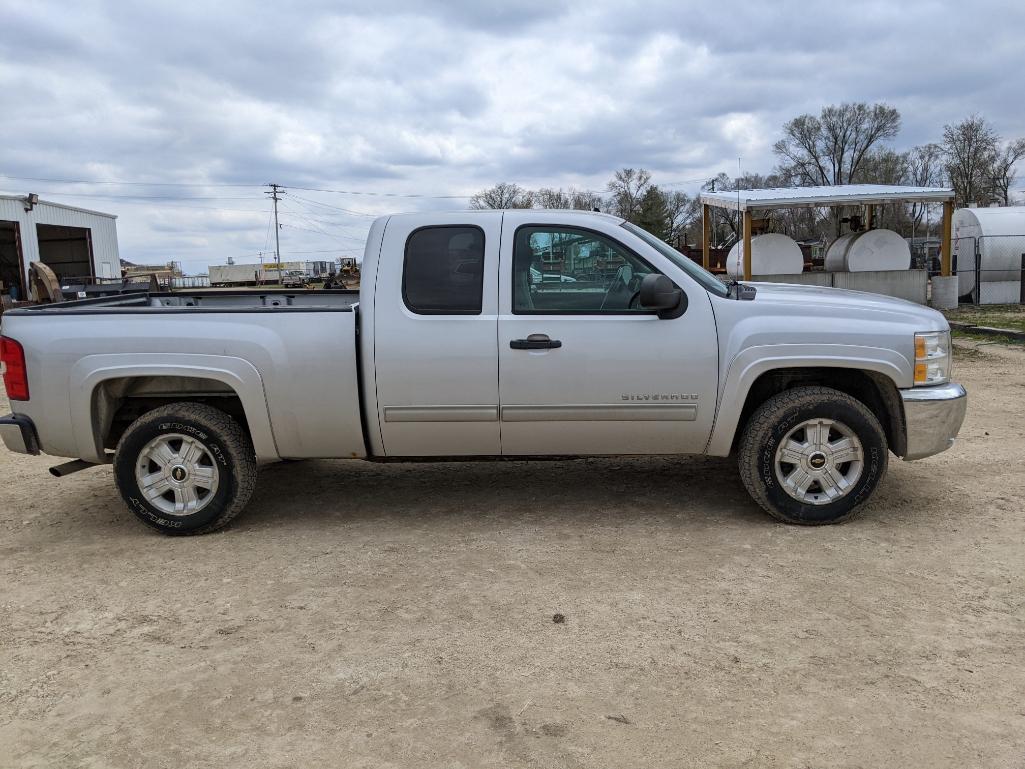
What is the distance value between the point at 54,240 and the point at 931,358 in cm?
4073

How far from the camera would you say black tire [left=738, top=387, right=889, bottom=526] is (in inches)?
189

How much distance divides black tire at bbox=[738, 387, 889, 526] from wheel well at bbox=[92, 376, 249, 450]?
3.06m

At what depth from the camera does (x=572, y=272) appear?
4922 millimetres

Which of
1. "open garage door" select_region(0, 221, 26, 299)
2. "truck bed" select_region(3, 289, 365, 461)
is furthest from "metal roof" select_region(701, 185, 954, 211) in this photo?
"open garage door" select_region(0, 221, 26, 299)

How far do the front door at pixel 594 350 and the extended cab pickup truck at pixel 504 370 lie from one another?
1 cm

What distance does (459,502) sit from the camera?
5648 mm

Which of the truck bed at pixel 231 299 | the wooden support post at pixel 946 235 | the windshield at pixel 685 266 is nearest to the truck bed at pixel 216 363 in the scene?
the truck bed at pixel 231 299

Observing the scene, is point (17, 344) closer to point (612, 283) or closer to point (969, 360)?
point (612, 283)

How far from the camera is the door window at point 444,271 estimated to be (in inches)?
193

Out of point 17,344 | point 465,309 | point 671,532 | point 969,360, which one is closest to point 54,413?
point 17,344

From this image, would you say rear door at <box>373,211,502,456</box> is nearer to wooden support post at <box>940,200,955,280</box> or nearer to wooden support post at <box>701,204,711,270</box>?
wooden support post at <box>701,204,711,270</box>

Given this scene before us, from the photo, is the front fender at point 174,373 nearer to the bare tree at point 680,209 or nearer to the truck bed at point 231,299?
the truck bed at point 231,299

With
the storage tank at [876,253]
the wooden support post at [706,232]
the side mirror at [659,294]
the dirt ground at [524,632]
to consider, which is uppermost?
the wooden support post at [706,232]

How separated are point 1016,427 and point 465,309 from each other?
17.9 feet
